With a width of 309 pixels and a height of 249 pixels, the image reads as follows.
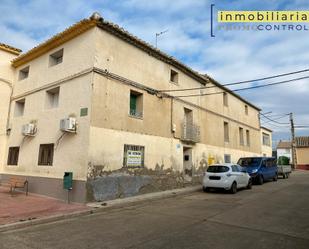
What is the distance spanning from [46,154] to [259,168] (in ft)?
45.1

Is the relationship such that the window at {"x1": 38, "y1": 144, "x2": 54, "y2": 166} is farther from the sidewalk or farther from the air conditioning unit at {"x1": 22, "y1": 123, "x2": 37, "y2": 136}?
the sidewalk

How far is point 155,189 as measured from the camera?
13.5 meters

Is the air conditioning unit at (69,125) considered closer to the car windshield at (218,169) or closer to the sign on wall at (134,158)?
the sign on wall at (134,158)

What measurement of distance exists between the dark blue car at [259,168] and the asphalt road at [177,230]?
8645mm

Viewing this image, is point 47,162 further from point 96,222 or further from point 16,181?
point 96,222

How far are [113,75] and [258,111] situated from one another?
2285 cm

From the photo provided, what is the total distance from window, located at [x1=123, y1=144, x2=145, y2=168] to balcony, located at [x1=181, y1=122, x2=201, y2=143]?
3758 mm

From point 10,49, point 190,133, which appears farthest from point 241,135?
point 10,49

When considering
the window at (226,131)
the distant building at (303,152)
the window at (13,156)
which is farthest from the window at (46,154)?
the distant building at (303,152)

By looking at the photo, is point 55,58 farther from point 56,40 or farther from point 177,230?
point 177,230

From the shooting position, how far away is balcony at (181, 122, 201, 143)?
15945 mm

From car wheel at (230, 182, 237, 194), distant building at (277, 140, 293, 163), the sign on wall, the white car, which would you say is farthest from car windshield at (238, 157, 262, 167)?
distant building at (277, 140, 293, 163)

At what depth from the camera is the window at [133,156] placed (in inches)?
473

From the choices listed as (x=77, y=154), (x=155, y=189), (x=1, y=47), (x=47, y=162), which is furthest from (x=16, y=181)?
(x=1, y=47)
